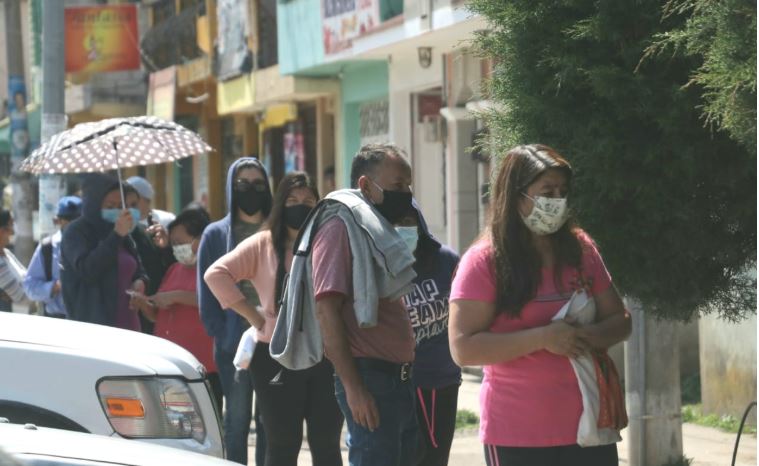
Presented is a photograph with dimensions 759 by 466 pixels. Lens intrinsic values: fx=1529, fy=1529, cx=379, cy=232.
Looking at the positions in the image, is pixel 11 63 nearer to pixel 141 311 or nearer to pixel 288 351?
pixel 141 311

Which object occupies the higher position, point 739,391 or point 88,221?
point 88,221

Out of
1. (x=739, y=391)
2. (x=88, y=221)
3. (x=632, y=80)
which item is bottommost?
(x=739, y=391)

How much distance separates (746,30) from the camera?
192 inches

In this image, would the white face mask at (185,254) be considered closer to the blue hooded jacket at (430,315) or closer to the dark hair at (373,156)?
the blue hooded jacket at (430,315)

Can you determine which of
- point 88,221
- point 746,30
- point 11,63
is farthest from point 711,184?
point 11,63

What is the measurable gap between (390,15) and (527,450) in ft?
39.9

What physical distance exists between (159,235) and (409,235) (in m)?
4.03

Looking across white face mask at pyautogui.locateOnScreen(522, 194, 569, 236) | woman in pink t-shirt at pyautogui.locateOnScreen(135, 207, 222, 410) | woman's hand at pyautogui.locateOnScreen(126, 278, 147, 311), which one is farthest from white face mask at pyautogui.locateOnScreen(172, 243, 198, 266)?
white face mask at pyautogui.locateOnScreen(522, 194, 569, 236)

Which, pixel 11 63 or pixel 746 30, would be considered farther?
pixel 11 63

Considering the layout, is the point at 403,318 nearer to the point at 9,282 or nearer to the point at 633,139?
the point at 633,139

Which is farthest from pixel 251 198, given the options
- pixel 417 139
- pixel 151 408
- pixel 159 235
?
pixel 417 139

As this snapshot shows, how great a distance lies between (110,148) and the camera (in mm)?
10477

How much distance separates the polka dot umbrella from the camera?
10336mm

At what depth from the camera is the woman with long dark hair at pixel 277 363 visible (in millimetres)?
6805
